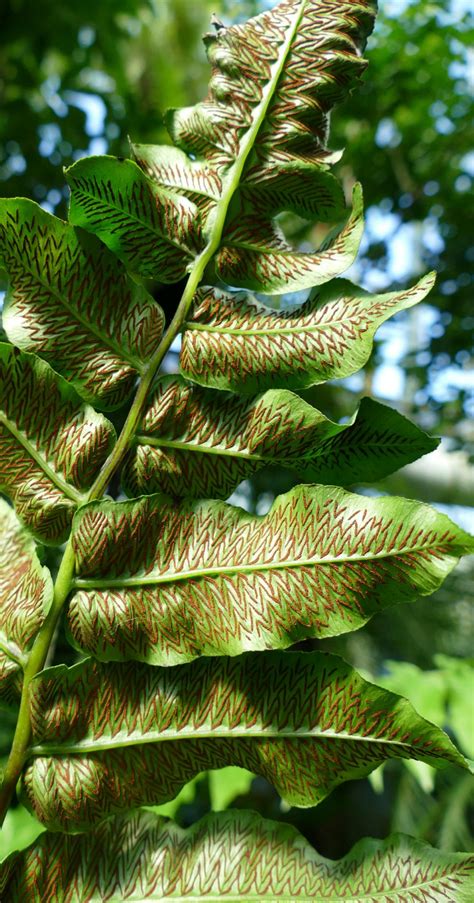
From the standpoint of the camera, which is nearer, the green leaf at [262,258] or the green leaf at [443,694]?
the green leaf at [262,258]

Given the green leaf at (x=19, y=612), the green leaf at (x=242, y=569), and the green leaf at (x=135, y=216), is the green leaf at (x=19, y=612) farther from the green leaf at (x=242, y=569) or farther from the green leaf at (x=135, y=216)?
the green leaf at (x=135, y=216)

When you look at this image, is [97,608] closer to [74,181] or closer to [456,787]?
[74,181]

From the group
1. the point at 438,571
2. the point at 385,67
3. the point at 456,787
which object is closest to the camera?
the point at 438,571

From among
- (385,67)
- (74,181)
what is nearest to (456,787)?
(385,67)

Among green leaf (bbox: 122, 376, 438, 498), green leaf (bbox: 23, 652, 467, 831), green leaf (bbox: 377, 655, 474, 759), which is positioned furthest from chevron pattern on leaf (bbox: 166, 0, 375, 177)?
green leaf (bbox: 377, 655, 474, 759)

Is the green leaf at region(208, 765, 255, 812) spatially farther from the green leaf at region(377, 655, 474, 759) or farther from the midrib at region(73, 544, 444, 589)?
the midrib at region(73, 544, 444, 589)

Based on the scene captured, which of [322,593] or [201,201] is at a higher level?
[201,201]

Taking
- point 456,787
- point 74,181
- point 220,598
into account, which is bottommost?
point 456,787

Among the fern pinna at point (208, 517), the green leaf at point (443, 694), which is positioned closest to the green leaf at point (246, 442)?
the fern pinna at point (208, 517)
